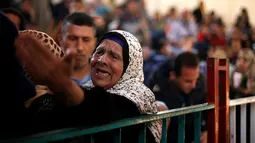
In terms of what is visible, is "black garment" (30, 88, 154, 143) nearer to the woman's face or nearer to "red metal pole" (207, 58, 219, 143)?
the woman's face

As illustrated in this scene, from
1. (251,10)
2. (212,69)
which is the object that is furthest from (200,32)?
(212,69)

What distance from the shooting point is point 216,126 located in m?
2.98

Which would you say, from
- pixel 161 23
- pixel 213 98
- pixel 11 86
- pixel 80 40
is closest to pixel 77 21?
pixel 80 40

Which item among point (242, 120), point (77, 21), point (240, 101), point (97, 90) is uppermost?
point (77, 21)

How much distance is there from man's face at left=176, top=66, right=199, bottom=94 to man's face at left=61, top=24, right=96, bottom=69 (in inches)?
38.6

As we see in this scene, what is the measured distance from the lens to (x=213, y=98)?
2.95 m

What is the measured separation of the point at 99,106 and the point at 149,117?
0.46 m

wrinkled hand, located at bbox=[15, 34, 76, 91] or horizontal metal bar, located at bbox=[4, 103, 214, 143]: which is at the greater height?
wrinkled hand, located at bbox=[15, 34, 76, 91]

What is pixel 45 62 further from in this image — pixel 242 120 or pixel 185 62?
pixel 185 62

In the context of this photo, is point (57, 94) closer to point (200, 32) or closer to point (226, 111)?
point (226, 111)

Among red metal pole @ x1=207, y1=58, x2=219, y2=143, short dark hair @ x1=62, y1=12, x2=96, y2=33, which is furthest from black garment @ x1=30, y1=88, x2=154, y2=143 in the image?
short dark hair @ x1=62, y1=12, x2=96, y2=33

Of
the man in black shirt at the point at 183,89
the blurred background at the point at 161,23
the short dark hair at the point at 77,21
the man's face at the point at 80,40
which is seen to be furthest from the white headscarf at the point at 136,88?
the blurred background at the point at 161,23

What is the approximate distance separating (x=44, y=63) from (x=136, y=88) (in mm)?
956

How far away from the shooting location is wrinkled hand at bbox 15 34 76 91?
1.67 m
